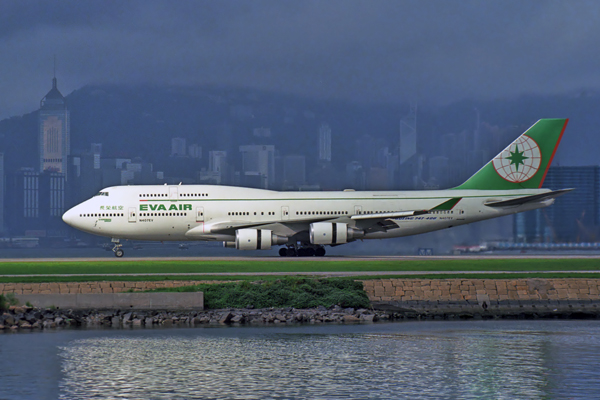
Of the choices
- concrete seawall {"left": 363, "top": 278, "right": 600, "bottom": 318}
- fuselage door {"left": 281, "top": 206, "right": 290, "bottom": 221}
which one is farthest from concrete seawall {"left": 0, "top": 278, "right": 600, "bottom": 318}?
fuselage door {"left": 281, "top": 206, "right": 290, "bottom": 221}

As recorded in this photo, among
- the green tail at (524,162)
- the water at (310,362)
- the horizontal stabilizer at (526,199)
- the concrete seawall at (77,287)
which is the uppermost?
Result: the green tail at (524,162)

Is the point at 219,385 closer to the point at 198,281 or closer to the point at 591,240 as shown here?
the point at 198,281

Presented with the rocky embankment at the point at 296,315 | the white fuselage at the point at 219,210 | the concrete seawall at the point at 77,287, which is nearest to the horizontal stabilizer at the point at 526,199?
the white fuselage at the point at 219,210

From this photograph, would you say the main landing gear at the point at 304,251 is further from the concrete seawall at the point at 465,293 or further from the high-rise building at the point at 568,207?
the high-rise building at the point at 568,207

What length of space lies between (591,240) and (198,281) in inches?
2660

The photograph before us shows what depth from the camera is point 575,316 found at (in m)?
31.2

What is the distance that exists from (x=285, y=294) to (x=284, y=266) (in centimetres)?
1057

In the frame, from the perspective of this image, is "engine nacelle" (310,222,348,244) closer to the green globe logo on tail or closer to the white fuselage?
the white fuselage

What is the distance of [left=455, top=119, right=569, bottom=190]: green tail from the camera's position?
195 feet

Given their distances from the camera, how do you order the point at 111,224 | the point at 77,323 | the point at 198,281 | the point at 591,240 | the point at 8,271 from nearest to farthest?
the point at 77,323
the point at 198,281
the point at 8,271
the point at 111,224
the point at 591,240

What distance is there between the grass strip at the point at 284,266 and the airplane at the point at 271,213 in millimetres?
8922

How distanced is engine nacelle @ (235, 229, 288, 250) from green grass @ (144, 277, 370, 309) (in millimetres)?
20856

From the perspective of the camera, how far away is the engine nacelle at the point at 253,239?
53.4m

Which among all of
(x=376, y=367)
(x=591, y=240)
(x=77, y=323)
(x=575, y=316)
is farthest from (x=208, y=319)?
(x=591, y=240)
